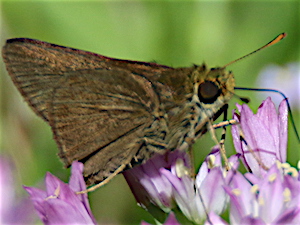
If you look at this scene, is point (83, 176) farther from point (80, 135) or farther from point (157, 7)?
point (157, 7)

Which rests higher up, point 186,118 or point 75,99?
point 75,99

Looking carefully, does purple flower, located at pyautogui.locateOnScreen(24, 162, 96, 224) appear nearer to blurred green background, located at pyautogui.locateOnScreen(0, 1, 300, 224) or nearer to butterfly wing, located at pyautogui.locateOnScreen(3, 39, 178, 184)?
butterfly wing, located at pyautogui.locateOnScreen(3, 39, 178, 184)

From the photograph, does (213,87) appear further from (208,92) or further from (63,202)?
(63,202)

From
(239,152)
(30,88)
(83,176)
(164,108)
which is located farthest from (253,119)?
(30,88)

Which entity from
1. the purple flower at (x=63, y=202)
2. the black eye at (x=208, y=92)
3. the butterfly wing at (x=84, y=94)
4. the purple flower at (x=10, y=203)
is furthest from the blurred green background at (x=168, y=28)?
the purple flower at (x=63, y=202)

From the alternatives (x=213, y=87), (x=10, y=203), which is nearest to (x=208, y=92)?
(x=213, y=87)

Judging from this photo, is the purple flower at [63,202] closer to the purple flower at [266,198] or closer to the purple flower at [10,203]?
the purple flower at [266,198]
